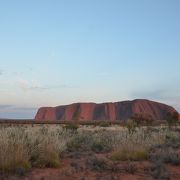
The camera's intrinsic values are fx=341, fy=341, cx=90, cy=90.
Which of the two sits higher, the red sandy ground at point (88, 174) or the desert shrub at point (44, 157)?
the desert shrub at point (44, 157)

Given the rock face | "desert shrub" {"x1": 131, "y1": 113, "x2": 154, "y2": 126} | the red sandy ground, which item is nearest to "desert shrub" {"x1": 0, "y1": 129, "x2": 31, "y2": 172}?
the red sandy ground

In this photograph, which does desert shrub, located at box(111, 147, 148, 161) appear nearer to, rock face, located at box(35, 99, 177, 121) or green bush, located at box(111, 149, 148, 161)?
green bush, located at box(111, 149, 148, 161)

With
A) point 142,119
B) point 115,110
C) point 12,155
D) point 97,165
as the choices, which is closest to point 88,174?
point 97,165

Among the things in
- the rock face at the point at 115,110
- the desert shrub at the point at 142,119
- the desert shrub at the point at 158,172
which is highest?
the rock face at the point at 115,110

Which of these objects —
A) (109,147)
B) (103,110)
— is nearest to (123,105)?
(103,110)

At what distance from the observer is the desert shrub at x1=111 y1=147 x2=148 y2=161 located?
38.4ft

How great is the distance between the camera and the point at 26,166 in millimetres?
9086

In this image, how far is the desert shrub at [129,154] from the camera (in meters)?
11.7

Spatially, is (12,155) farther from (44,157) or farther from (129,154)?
(129,154)

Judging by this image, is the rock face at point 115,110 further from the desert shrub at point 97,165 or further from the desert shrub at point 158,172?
the desert shrub at point 158,172

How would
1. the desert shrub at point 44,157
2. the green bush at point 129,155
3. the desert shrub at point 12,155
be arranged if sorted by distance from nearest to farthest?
the desert shrub at point 12,155
the desert shrub at point 44,157
the green bush at point 129,155

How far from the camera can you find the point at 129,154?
11.9 m

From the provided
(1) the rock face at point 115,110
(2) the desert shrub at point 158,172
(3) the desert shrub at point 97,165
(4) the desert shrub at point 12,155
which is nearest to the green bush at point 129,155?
(3) the desert shrub at point 97,165

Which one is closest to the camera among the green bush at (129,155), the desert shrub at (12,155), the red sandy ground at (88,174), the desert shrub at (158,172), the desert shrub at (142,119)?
the red sandy ground at (88,174)
